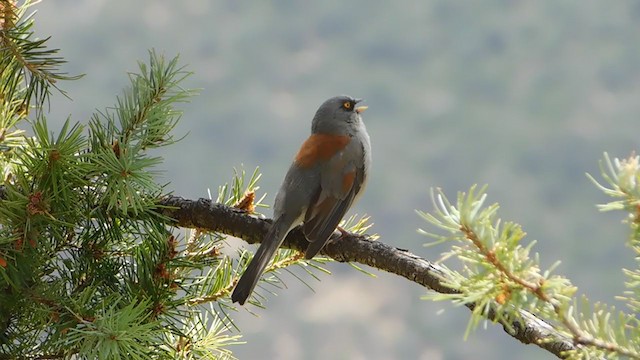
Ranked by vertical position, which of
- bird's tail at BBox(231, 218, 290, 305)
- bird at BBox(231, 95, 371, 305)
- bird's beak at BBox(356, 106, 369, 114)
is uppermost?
bird's beak at BBox(356, 106, 369, 114)

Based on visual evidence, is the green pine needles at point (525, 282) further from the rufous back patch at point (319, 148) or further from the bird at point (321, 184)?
the rufous back patch at point (319, 148)

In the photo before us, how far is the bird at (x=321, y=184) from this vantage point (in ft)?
4.67

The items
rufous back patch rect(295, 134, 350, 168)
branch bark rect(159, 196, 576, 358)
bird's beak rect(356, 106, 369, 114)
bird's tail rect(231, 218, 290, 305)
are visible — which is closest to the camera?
branch bark rect(159, 196, 576, 358)

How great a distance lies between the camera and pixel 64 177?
104cm

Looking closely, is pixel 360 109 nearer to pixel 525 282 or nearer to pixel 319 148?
pixel 319 148

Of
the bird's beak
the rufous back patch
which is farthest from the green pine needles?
the bird's beak

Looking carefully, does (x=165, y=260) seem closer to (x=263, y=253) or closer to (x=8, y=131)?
(x=263, y=253)

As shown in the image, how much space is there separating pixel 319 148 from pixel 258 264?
53cm

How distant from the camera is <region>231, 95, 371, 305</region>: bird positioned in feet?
4.67

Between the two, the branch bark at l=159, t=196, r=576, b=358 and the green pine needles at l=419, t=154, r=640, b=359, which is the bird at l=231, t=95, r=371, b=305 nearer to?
the branch bark at l=159, t=196, r=576, b=358

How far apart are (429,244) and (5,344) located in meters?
0.75

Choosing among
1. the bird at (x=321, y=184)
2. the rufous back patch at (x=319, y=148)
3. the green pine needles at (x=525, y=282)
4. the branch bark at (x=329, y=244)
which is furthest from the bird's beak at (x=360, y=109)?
the green pine needles at (x=525, y=282)

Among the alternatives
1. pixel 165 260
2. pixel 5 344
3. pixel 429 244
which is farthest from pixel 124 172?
pixel 429 244

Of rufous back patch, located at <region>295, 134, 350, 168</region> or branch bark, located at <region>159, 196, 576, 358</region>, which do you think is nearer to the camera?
branch bark, located at <region>159, 196, 576, 358</region>
